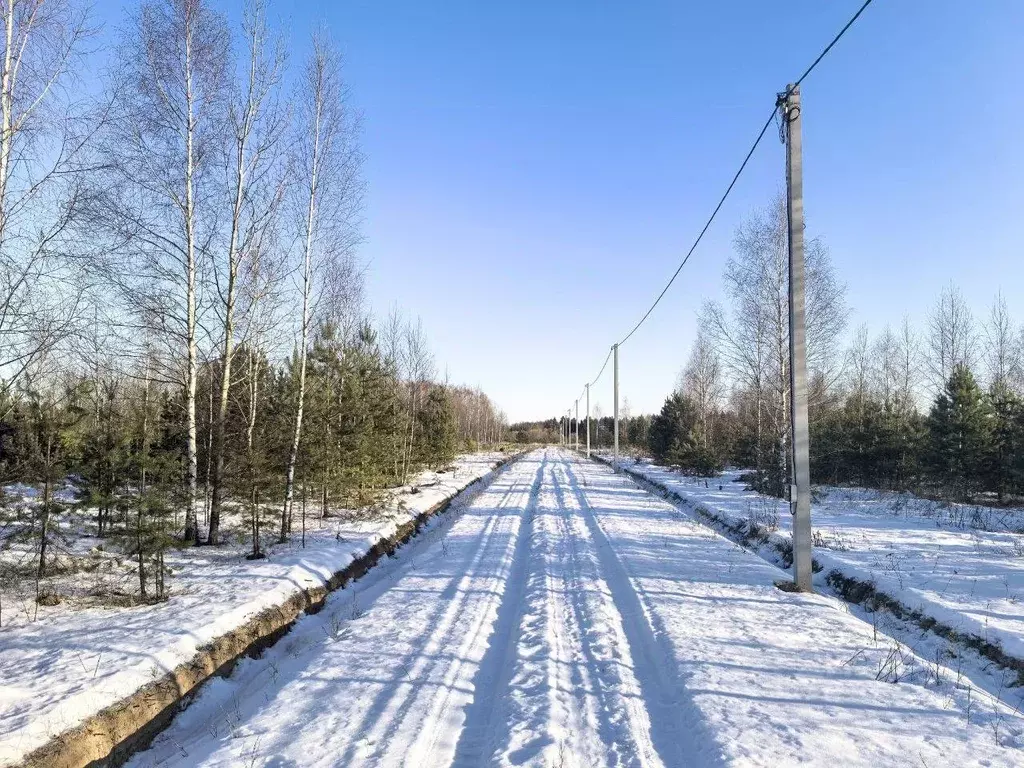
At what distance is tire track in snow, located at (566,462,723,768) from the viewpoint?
4.04m

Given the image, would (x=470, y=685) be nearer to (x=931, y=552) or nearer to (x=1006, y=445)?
(x=931, y=552)

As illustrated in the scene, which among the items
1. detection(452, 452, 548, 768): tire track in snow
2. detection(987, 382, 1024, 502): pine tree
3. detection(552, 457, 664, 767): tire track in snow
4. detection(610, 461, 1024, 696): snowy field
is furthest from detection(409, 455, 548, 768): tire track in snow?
detection(987, 382, 1024, 502): pine tree

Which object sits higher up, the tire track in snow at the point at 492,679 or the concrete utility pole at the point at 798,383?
the concrete utility pole at the point at 798,383

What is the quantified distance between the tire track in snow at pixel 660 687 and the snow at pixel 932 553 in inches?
134

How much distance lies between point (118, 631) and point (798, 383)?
9099 mm

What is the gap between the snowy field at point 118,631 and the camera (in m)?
4.69

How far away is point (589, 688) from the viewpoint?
502cm

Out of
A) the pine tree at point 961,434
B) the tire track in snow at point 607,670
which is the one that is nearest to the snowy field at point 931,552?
the tire track in snow at point 607,670

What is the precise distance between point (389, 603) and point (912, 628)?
651cm

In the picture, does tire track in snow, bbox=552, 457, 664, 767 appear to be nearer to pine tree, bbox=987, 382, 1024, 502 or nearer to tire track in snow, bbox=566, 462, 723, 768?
tire track in snow, bbox=566, 462, 723, 768

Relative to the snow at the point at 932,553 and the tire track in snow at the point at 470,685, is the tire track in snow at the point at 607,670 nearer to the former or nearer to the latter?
the tire track in snow at the point at 470,685

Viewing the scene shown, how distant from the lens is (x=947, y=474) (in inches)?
895

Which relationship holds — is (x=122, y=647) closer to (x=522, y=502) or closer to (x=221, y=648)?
(x=221, y=648)

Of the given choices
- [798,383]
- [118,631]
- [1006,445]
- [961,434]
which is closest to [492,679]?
[118,631]
